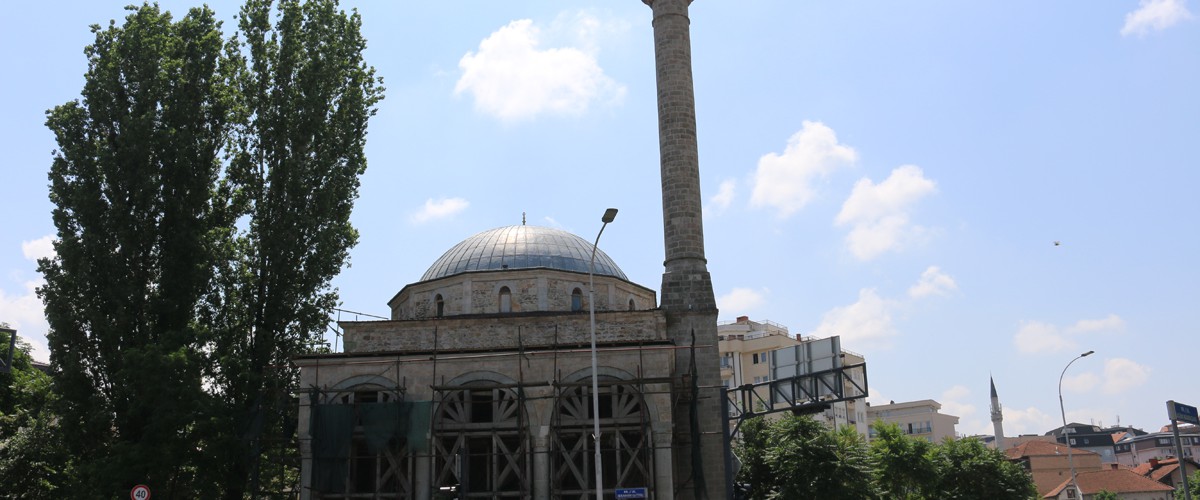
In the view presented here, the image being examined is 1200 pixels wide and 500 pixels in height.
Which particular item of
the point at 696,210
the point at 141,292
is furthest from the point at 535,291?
the point at 141,292

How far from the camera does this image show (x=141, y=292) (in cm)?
2195

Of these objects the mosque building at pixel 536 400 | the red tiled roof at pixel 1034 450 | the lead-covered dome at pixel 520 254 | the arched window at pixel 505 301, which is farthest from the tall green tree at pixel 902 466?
the red tiled roof at pixel 1034 450

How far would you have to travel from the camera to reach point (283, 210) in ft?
78.5

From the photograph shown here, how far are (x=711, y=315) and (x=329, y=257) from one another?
32.2 feet

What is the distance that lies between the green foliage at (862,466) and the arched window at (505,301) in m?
9.34

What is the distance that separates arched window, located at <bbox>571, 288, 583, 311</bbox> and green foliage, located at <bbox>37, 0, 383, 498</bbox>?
6.30m

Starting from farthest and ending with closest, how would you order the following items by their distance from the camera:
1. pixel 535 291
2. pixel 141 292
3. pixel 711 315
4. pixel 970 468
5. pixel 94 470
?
pixel 970 468 < pixel 535 291 < pixel 711 315 < pixel 141 292 < pixel 94 470

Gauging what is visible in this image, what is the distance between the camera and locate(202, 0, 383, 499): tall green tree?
2236cm

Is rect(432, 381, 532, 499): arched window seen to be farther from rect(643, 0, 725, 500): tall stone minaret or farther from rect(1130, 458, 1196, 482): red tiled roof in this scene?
rect(1130, 458, 1196, 482): red tiled roof

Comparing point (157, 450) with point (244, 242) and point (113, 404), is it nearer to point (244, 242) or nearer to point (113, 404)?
point (113, 404)

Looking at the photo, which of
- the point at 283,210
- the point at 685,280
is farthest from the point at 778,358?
the point at 283,210

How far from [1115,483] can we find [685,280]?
5147 centimetres

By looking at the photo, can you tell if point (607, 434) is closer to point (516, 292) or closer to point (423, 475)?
point (423, 475)

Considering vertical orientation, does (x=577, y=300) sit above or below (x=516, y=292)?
below
